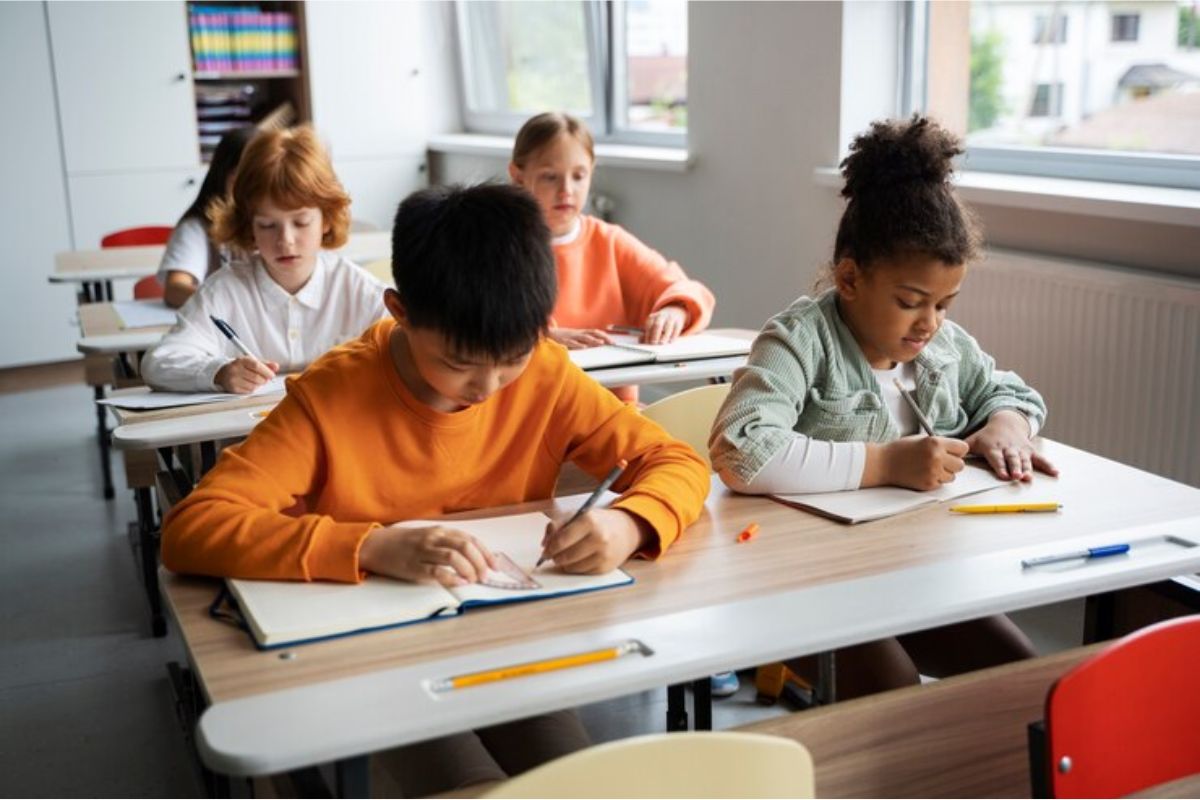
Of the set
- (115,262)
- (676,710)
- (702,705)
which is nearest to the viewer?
(702,705)

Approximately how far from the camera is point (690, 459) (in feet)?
5.32

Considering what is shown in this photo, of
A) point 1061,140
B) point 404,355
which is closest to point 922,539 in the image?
point 404,355

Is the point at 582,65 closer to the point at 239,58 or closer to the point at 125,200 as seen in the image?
the point at 239,58

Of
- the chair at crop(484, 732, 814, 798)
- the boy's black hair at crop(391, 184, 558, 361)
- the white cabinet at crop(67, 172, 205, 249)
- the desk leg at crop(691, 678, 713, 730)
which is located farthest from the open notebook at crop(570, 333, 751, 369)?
the white cabinet at crop(67, 172, 205, 249)

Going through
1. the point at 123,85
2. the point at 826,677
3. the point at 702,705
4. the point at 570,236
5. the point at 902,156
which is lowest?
the point at 702,705

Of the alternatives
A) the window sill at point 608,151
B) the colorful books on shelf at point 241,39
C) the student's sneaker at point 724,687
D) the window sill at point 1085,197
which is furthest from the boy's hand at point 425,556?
the colorful books on shelf at point 241,39

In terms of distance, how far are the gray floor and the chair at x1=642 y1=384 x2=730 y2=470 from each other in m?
0.50

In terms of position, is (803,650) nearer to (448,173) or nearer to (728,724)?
(728,724)

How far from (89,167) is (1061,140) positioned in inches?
159

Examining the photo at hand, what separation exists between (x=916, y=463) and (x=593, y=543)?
51 cm

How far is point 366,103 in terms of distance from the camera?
6.14 m

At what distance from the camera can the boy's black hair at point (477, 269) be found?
4.63 ft

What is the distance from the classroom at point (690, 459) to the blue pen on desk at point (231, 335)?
4cm

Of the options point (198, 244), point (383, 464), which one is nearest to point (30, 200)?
point (198, 244)
